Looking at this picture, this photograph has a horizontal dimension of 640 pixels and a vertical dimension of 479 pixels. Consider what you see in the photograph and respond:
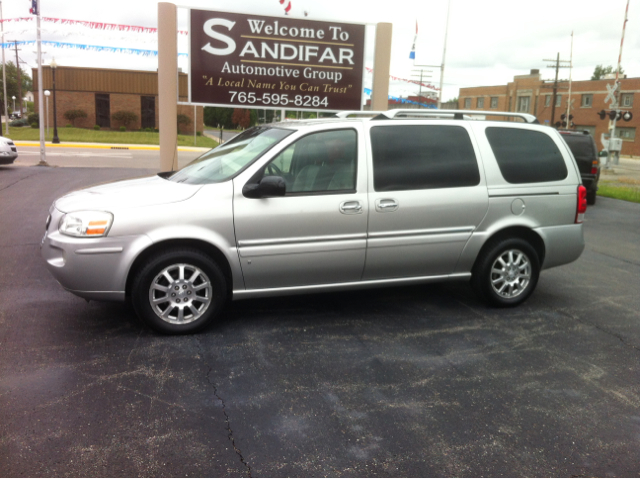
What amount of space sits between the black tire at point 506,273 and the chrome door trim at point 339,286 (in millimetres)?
165

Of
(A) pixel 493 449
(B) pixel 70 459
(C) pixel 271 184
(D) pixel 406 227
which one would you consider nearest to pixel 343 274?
(D) pixel 406 227

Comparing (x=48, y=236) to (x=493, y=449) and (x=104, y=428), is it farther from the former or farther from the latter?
(x=493, y=449)

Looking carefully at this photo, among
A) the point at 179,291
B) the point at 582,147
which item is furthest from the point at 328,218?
the point at 582,147

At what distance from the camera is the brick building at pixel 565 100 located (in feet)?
210

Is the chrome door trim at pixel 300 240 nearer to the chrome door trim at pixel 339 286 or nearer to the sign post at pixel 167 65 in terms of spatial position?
the chrome door trim at pixel 339 286

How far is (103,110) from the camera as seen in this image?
49844 mm

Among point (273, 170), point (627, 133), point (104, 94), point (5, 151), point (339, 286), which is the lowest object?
point (339, 286)

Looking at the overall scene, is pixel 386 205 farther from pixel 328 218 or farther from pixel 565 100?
pixel 565 100

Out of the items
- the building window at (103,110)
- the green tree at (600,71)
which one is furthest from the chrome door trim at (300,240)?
the green tree at (600,71)

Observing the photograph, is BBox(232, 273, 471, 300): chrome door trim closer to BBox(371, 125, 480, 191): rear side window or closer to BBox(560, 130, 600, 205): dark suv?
BBox(371, 125, 480, 191): rear side window

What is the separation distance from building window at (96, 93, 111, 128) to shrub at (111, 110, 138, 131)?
0.94 meters

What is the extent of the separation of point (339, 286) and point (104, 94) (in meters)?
49.3

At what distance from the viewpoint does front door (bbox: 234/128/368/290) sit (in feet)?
16.3

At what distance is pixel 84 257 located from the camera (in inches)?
182
